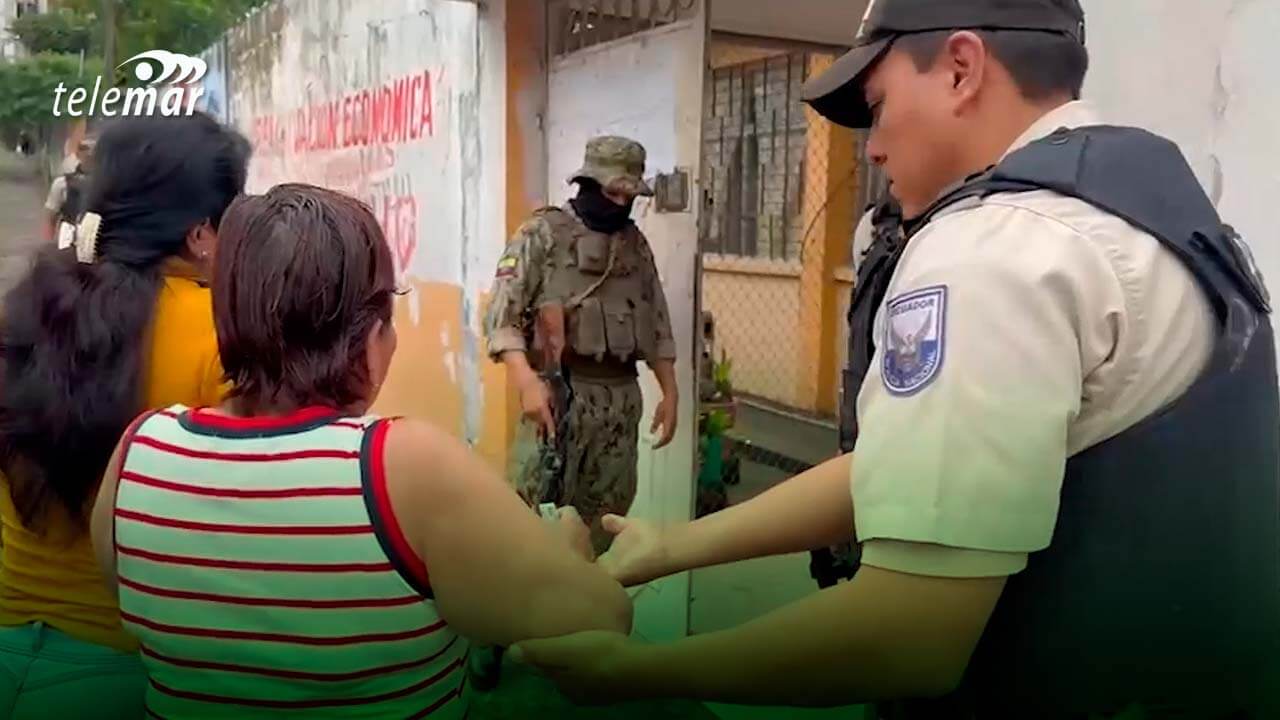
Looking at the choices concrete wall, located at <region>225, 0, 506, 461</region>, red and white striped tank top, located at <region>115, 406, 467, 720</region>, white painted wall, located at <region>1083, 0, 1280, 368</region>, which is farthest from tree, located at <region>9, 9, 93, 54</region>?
white painted wall, located at <region>1083, 0, 1280, 368</region>

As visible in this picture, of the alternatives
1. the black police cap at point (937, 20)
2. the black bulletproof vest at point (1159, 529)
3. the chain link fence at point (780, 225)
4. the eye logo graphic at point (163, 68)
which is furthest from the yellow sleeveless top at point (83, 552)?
the chain link fence at point (780, 225)

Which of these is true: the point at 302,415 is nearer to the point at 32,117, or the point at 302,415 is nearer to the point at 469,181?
the point at 32,117

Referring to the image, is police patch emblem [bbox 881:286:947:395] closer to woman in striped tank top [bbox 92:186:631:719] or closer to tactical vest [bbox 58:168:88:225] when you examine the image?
woman in striped tank top [bbox 92:186:631:719]

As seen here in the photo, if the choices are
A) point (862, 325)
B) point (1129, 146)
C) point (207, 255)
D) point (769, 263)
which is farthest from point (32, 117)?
point (769, 263)

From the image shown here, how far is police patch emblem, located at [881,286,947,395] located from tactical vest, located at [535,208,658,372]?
2.45m

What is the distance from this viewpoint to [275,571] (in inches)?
38.3

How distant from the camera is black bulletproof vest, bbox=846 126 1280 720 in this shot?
32.7 inches

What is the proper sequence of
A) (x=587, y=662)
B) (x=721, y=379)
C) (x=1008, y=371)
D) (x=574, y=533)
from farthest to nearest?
(x=721, y=379) < (x=574, y=533) < (x=587, y=662) < (x=1008, y=371)

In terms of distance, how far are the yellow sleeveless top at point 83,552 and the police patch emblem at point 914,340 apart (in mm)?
865

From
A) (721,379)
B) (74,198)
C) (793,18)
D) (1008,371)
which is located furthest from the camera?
(721,379)

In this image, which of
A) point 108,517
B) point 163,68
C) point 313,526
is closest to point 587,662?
point 313,526

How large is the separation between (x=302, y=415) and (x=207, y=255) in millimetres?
633

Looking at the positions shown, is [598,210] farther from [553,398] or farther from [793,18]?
[793,18]

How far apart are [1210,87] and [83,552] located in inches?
75.4
